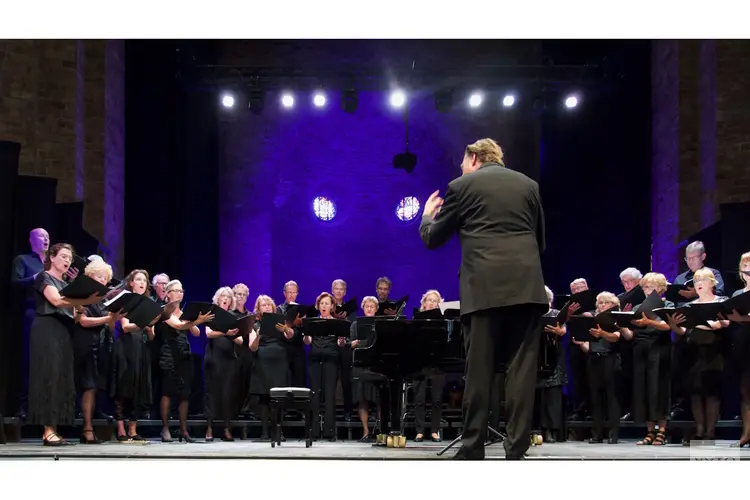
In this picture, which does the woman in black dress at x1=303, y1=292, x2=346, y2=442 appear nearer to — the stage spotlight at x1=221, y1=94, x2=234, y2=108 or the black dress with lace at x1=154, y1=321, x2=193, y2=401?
the black dress with lace at x1=154, y1=321, x2=193, y2=401

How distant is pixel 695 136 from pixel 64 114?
25.1 ft

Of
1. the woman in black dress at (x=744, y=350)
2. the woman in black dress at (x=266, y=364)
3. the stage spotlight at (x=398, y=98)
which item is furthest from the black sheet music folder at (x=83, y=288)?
the stage spotlight at (x=398, y=98)

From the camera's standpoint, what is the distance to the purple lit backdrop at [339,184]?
14.2 meters

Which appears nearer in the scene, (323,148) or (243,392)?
(243,392)

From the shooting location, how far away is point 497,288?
14.9 feet

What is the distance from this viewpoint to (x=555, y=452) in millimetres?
7172

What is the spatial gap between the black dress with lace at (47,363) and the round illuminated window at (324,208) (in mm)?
7175

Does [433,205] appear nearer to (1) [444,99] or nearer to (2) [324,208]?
(1) [444,99]

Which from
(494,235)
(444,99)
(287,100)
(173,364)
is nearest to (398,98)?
(444,99)

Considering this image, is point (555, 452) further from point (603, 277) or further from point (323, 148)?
point (323, 148)

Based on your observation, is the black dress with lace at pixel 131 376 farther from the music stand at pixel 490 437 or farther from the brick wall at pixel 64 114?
the brick wall at pixel 64 114
